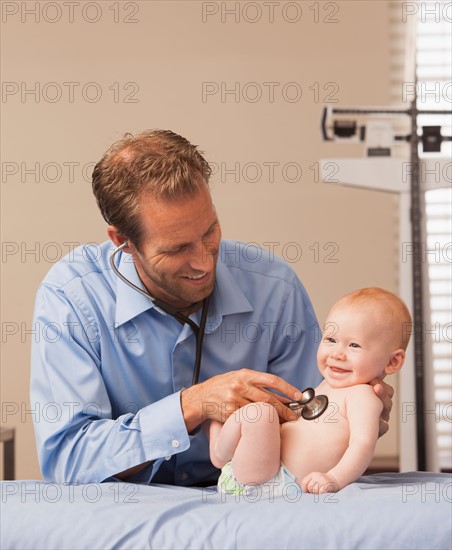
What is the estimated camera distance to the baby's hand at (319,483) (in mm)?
1431

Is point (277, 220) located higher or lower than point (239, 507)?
higher

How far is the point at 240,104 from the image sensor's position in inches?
151

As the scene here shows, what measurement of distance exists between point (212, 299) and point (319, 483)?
0.55 metres

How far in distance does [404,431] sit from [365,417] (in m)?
1.35

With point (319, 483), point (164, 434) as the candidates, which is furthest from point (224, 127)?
point (319, 483)

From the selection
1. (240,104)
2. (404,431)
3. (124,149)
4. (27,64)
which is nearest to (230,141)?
(240,104)

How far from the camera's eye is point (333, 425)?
1566 mm

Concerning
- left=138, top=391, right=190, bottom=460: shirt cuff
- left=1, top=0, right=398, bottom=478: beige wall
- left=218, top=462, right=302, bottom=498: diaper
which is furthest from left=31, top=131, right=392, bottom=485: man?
left=1, top=0, right=398, bottom=478: beige wall

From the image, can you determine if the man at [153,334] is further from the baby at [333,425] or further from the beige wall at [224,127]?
the beige wall at [224,127]

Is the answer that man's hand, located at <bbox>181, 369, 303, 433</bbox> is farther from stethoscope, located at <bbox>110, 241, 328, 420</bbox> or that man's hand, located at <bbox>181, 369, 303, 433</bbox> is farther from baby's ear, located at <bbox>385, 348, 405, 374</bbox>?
baby's ear, located at <bbox>385, 348, 405, 374</bbox>

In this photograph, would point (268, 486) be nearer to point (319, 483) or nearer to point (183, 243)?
point (319, 483)

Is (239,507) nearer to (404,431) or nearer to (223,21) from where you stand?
(404,431)

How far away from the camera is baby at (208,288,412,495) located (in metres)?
1.47

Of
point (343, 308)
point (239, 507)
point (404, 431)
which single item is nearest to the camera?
point (239, 507)
